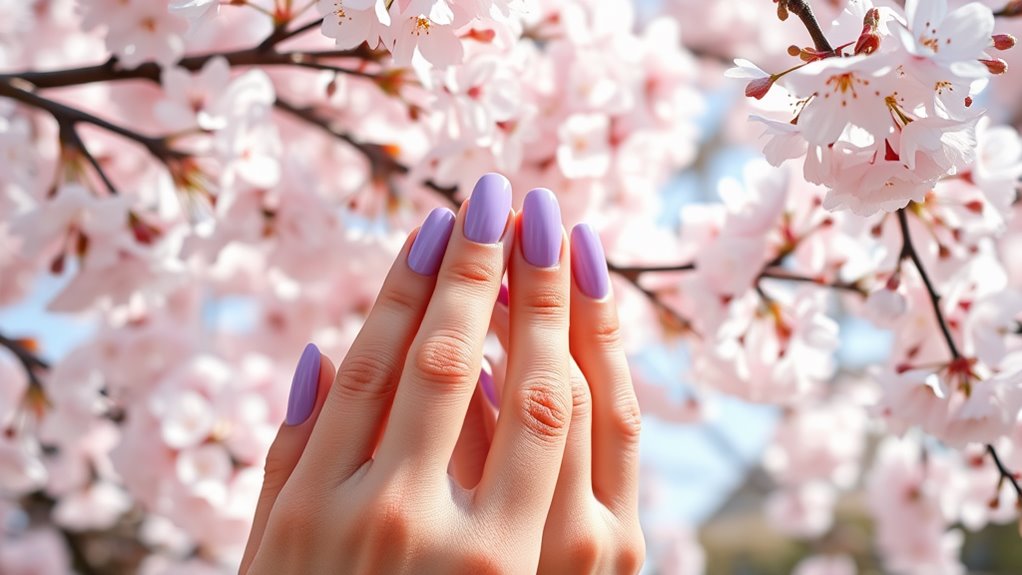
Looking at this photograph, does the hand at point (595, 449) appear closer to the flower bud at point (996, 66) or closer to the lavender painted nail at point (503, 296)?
the lavender painted nail at point (503, 296)

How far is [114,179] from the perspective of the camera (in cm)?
198

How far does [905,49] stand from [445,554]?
20.5 inches

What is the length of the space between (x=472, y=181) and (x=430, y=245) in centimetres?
49

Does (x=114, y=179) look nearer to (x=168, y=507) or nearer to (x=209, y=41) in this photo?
(x=209, y=41)

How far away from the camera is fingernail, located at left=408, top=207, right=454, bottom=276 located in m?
0.81

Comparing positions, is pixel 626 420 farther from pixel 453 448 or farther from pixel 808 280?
pixel 808 280

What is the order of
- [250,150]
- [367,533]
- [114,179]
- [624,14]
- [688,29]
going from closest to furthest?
1. [367,533]
2. [250,150]
3. [624,14]
4. [114,179]
5. [688,29]

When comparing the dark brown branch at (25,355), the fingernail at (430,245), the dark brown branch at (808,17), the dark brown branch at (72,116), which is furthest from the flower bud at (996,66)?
the dark brown branch at (25,355)

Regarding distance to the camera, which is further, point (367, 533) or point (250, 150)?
point (250, 150)

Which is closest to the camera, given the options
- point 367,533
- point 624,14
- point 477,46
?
point 367,533

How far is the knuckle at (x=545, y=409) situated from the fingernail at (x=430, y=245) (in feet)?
0.46

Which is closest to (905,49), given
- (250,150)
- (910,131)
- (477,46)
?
(910,131)

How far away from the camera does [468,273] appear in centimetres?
79

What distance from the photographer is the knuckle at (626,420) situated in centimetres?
87
